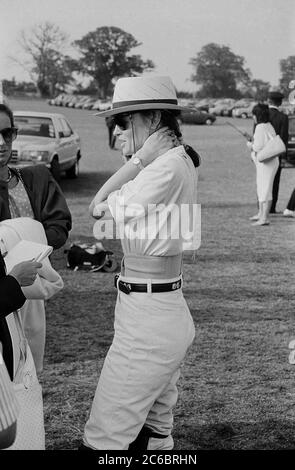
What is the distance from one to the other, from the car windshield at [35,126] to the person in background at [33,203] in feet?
38.0

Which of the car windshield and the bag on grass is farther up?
the car windshield

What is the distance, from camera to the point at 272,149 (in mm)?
9961

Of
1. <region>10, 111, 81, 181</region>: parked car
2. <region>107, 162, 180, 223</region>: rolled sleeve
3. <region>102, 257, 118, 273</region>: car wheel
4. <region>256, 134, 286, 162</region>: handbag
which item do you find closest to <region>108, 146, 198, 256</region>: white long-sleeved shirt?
<region>107, 162, 180, 223</region>: rolled sleeve

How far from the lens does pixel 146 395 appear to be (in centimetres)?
285

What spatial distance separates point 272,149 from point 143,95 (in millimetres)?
7296

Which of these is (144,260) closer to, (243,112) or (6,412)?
(6,412)

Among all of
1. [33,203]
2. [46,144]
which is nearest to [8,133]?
[33,203]

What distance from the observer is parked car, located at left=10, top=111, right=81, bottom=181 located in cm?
1359

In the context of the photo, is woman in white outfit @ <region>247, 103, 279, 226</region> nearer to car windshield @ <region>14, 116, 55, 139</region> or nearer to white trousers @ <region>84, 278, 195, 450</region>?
car windshield @ <region>14, 116, 55, 139</region>

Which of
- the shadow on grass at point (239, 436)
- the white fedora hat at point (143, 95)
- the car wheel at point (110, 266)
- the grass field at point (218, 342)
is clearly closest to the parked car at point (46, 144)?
the grass field at point (218, 342)

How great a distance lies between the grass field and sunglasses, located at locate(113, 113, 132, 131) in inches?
64.8

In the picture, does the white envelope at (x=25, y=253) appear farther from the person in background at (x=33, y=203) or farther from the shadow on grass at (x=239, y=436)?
the shadow on grass at (x=239, y=436)
